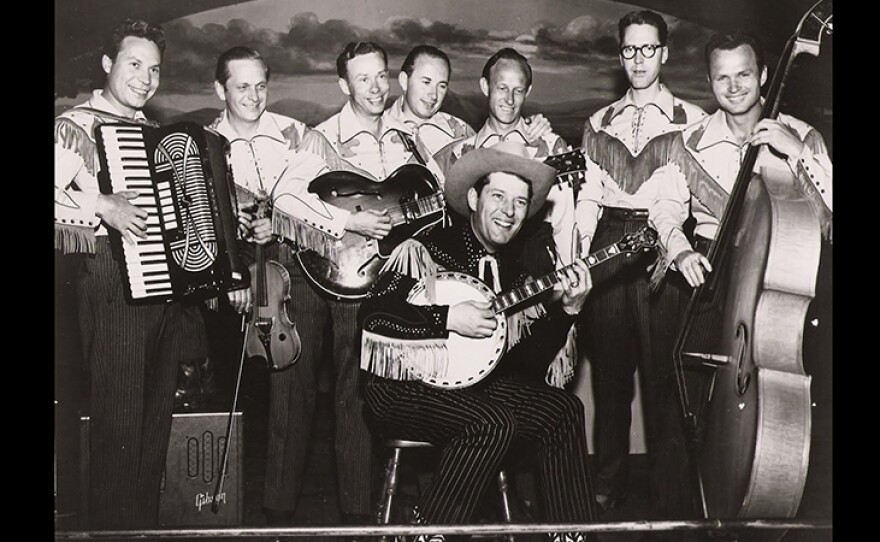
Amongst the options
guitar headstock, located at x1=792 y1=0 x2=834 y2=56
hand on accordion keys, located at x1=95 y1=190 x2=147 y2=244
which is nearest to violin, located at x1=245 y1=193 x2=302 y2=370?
hand on accordion keys, located at x1=95 y1=190 x2=147 y2=244

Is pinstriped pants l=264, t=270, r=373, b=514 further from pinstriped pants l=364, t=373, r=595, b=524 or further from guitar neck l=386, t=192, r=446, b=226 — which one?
guitar neck l=386, t=192, r=446, b=226

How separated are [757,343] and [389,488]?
1592 mm

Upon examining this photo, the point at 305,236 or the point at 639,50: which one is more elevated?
the point at 639,50

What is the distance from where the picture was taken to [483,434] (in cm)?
403

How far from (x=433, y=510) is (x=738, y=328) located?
4.78ft

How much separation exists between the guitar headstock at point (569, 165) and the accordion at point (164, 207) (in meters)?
1.49

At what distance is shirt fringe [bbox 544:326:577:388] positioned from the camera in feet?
14.6

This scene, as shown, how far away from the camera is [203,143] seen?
4.31 m

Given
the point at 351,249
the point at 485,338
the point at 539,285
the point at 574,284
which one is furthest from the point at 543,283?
the point at 351,249

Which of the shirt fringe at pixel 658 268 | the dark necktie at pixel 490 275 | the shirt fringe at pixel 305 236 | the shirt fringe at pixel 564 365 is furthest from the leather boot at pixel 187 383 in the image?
the shirt fringe at pixel 658 268

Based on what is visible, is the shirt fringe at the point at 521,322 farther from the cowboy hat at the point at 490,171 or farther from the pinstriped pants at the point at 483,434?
the cowboy hat at the point at 490,171

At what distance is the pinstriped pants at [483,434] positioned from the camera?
4016 mm

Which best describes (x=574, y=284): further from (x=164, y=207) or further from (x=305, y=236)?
(x=164, y=207)

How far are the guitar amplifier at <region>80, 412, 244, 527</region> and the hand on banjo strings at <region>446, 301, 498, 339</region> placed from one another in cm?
107
